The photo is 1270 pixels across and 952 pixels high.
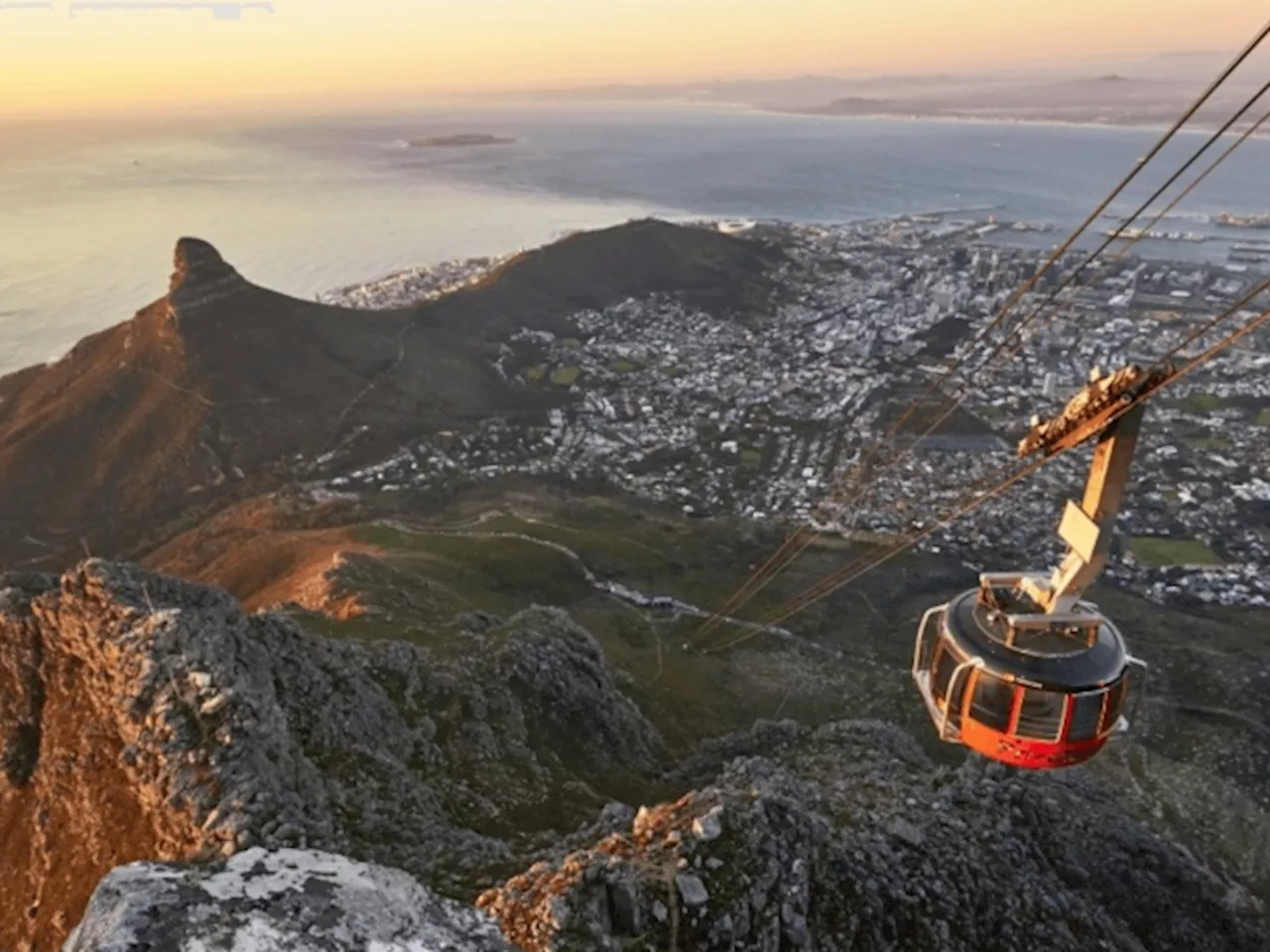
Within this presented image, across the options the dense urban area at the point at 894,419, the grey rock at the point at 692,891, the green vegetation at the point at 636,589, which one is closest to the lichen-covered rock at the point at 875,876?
the grey rock at the point at 692,891


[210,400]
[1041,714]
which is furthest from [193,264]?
[1041,714]

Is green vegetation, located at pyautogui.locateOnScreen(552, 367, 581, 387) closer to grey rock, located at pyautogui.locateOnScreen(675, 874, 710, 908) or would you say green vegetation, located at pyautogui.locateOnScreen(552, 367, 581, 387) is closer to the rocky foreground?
the rocky foreground

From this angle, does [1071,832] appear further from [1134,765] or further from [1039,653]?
[1134,765]

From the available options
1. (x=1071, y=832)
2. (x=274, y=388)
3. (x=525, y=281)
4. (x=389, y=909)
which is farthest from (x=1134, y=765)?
(x=525, y=281)

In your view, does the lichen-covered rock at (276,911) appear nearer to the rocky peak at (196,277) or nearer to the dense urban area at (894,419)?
the dense urban area at (894,419)

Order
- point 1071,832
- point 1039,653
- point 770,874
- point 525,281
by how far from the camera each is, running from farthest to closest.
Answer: point 525,281 < point 1071,832 < point 770,874 < point 1039,653

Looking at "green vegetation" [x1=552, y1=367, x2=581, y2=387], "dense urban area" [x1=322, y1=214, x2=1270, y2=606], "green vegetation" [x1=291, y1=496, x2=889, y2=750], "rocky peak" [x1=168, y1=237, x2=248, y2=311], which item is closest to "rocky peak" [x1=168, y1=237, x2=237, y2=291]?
"rocky peak" [x1=168, y1=237, x2=248, y2=311]
